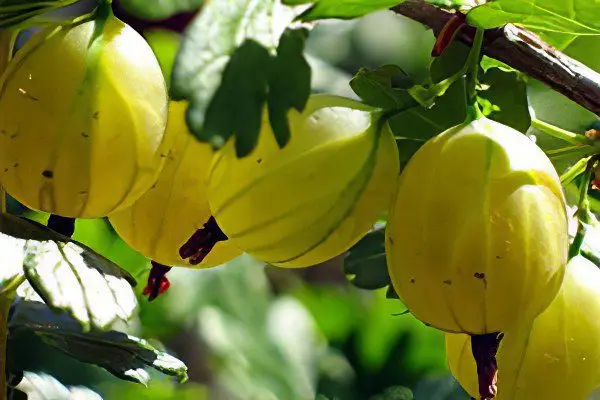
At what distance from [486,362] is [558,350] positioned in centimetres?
9

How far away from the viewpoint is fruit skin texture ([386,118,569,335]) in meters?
0.47

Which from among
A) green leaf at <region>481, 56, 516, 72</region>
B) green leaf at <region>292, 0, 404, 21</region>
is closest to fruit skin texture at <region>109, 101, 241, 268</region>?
green leaf at <region>292, 0, 404, 21</region>

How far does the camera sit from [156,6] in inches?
21.1

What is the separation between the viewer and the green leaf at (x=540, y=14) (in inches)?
20.3

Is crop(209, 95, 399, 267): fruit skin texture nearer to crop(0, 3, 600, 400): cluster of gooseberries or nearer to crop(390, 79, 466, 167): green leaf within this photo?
crop(0, 3, 600, 400): cluster of gooseberries

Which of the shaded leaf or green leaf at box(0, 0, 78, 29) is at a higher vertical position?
green leaf at box(0, 0, 78, 29)

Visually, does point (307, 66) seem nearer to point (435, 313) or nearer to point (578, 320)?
point (435, 313)

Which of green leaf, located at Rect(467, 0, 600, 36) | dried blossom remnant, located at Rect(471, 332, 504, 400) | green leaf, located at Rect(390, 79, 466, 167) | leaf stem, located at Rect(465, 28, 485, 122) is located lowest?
dried blossom remnant, located at Rect(471, 332, 504, 400)

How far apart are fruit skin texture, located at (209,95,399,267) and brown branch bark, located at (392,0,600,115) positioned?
108 mm

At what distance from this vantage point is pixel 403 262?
1.60ft

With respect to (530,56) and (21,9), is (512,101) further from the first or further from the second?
(21,9)

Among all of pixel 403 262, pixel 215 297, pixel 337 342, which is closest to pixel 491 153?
pixel 403 262

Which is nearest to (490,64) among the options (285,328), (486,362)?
(486,362)

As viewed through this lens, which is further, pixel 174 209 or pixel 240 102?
pixel 174 209
